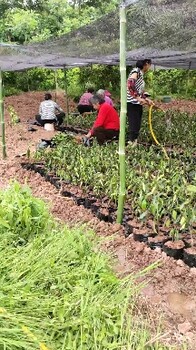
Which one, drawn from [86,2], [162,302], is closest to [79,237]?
[162,302]

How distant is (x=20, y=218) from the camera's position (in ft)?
8.57

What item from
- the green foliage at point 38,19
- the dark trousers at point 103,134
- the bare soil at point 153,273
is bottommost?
the bare soil at point 153,273

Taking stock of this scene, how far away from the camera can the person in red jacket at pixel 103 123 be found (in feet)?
20.4

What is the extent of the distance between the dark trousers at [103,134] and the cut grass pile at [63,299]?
385cm

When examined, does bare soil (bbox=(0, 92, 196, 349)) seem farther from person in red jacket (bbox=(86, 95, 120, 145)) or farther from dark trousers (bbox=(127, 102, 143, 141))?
dark trousers (bbox=(127, 102, 143, 141))

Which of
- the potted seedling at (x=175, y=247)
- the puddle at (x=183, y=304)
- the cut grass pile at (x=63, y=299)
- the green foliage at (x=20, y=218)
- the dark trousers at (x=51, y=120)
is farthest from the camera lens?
the dark trousers at (x=51, y=120)

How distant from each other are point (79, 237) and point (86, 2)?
20.9 m

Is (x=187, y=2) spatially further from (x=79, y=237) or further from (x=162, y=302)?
(x=162, y=302)

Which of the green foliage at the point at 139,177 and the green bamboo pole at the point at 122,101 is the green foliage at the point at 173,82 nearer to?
the green foliage at the point at 139,177

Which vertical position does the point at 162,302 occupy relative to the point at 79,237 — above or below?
below

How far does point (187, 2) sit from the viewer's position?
11.5 feet

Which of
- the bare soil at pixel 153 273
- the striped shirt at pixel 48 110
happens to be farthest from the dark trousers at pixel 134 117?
the striped shirt at pixel 48 110

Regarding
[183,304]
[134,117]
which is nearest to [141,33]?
[134,117]

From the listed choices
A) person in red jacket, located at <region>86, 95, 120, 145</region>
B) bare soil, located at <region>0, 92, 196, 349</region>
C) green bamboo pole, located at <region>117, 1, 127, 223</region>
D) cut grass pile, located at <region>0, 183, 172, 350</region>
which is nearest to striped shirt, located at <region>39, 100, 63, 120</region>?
person in red jacket, located at <region>86, 95, 120, 145</region>
